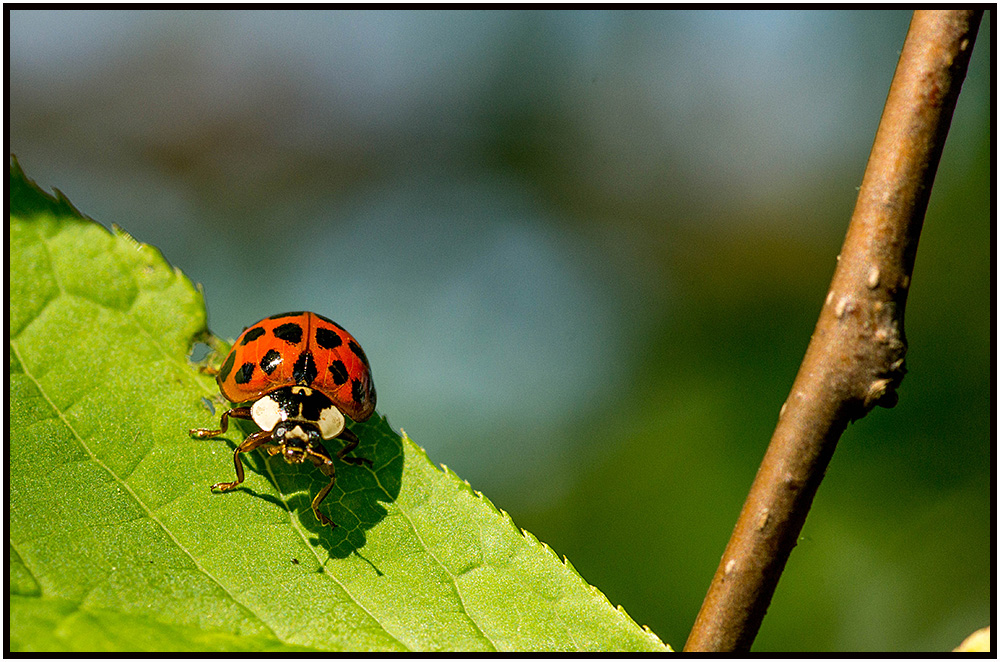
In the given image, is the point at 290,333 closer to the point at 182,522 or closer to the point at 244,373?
the point at 244,373

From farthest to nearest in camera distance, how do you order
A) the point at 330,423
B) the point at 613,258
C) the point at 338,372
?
1. the point at 613,258
2. the point at 338,372
3. the point at 330,423

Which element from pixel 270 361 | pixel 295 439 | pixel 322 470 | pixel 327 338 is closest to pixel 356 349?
pixel 327 338

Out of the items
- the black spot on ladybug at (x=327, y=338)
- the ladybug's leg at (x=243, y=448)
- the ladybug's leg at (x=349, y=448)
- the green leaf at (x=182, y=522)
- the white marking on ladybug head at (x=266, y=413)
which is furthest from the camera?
the black spot on ladybug at (x=327, y=338)

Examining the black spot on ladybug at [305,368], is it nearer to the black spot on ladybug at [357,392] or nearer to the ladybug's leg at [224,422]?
the black spot on ladybug at [357,392]

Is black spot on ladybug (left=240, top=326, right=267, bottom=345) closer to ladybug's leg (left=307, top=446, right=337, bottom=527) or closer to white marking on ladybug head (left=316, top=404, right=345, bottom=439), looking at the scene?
white marking on ladybug head (left=316, top=404, right=345, bottom=439)

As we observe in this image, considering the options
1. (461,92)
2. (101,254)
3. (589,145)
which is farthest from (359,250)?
(101,254)

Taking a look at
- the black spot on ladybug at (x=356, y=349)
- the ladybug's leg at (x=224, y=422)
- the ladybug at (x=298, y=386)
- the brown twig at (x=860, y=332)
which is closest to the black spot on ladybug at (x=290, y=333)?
the ladybug at (x=298, y=386)
